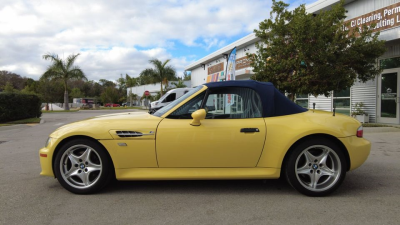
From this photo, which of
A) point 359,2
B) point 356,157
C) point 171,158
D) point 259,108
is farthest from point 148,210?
point 359,2

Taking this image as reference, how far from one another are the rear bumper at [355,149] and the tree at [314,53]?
6.40m

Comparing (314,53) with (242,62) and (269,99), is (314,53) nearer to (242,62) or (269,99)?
(269,99)

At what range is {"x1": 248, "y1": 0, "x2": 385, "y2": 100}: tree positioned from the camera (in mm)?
9531

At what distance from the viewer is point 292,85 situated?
33.0 feet

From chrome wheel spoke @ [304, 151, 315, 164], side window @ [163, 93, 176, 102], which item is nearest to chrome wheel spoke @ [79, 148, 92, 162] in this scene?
chrome wheel spoke @ [304, 151, 315, 164]

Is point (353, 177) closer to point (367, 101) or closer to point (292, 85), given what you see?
point (292, 85)

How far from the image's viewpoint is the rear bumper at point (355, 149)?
11.6 ft

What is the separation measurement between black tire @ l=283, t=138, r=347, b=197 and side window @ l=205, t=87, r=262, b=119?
72 centimetres

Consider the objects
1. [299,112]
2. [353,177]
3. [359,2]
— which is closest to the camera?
[299,112]

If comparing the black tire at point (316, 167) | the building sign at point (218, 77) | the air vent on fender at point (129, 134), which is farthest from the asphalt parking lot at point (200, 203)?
the building sign at point (218, 77)

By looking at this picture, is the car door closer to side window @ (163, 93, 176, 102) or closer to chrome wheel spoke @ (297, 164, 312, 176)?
chrome wheel spoke @ (297, 164, 312, 176)

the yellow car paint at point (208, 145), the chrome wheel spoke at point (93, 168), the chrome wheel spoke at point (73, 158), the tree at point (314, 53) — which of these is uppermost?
the tree at point (314, 53)

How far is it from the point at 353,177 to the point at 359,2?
11913mm

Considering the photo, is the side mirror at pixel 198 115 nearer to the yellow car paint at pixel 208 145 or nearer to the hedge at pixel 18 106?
the yellow car paint at pixel 208 145
